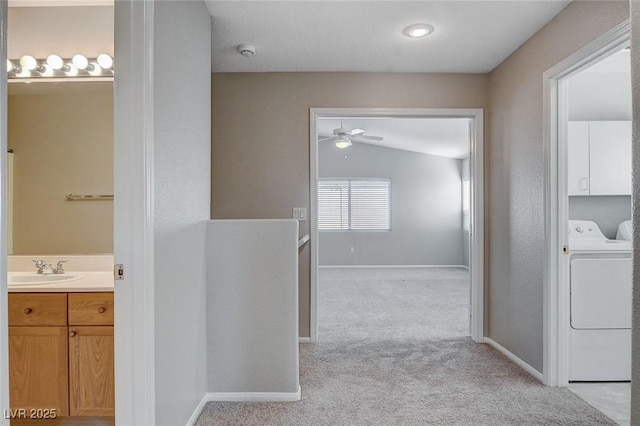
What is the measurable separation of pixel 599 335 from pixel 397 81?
2.45 meters

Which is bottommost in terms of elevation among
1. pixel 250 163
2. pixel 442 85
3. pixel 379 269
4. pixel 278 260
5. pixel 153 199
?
pixel 379 269

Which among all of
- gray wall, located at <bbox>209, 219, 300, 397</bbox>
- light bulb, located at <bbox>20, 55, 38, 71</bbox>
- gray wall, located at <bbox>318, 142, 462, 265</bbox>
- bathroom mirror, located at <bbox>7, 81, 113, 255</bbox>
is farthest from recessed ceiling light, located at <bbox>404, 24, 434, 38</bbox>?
gray wall, located at <bbox>318, 142, 462, 265</bbox>

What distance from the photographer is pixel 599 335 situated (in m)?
2.66

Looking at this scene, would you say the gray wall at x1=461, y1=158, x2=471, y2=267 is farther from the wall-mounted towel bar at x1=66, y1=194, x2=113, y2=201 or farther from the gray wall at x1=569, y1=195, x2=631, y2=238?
the wall-mounted towel bar at x1=66, y1=194, x2=113, y2=201

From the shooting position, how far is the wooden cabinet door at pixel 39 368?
1.96 metres

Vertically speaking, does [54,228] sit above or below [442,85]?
below

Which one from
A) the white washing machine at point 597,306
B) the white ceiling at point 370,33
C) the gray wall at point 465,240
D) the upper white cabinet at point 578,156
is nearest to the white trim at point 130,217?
the white ceiling at point 370,33

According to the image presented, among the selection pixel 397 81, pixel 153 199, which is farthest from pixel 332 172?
pixel 153 199

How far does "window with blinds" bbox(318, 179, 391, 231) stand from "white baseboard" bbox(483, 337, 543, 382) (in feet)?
17.6

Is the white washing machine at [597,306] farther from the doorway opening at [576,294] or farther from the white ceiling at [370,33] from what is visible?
the white ceiling at [370,33]

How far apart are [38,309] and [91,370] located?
1.30 feet

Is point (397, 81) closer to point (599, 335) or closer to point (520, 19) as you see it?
point (520, 19)

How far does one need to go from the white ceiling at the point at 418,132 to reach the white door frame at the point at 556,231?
10.2ft

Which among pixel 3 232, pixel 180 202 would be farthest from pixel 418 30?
pixel 3 232
